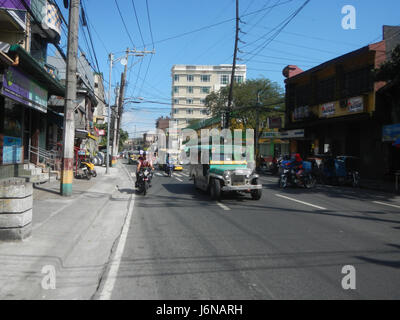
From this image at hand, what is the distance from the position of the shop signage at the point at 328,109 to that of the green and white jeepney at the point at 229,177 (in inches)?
588

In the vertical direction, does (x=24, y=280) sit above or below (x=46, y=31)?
below

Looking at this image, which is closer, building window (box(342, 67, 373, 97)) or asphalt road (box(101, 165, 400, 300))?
asphalt road (box(101, 165, 400, 300))

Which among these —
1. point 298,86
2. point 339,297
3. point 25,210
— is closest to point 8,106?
point 25,210

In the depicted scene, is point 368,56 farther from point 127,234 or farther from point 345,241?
point 127,234

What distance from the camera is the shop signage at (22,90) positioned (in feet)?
34.9

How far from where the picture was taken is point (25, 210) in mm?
6188

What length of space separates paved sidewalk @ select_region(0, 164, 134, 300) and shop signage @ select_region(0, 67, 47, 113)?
12.4ft

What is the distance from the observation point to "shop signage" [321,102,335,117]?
2517 cm

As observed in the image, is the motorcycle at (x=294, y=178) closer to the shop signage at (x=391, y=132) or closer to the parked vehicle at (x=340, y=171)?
the parked vehicle at (x=340, y=171)

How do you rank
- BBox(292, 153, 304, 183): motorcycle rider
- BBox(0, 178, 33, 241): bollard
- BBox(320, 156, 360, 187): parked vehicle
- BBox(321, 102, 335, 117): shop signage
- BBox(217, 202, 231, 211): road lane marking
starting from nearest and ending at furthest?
BBox(0, 178, 33, 241): bollard → BBox(217, 202, 231, 211): road lane marking → BBox(292, 153, 304, 183): motorcycle rider → BBox(320, 156, 360, 187): parked vehicle → BBox(321, 102, 335, 117): shop signage

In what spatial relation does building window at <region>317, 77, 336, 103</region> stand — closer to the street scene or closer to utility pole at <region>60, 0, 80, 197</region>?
the street scene

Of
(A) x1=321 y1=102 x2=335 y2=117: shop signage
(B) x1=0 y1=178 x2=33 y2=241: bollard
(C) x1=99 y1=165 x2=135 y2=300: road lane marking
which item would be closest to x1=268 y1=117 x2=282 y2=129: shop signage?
(A) x1=321 y1=102 x2=335 y2=117: shop signage
